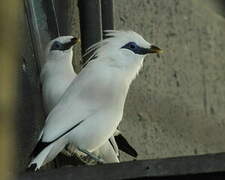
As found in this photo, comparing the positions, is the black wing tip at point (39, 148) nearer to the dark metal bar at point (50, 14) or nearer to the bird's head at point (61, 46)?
the bird's head at point (61, 46)

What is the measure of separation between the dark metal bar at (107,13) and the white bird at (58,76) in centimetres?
41

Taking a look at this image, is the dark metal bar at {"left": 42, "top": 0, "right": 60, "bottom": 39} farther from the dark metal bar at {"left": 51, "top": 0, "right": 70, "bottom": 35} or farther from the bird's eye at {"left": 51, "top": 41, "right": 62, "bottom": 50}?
the bird's eye at {"left": 51, "top": 41, "right": 62, "bottom": 50}

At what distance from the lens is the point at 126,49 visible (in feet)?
8.20

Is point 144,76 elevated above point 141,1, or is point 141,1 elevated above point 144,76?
point 141,1

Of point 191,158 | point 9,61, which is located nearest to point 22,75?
point 9,61

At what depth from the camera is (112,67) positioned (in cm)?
248

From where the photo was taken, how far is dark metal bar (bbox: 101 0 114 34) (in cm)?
308

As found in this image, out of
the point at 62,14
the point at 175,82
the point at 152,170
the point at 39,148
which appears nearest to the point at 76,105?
the point at 39,148

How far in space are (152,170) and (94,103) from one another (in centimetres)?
49

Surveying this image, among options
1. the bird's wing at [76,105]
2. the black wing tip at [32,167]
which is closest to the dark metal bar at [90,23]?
the bird's wing at [76,105]

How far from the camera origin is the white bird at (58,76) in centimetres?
256

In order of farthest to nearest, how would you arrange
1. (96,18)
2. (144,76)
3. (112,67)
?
(144,76), (96,18), (112,67)

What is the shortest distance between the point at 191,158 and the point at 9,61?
1.62 ft

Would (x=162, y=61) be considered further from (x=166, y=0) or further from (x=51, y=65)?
(x=51, y=65)
